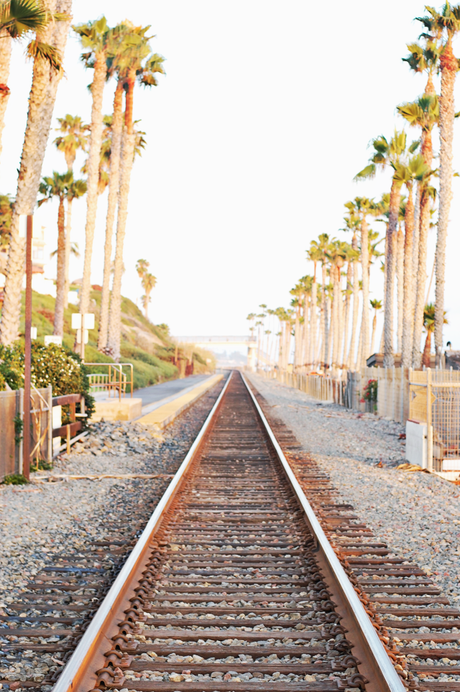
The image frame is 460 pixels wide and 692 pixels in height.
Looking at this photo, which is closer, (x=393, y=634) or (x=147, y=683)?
(x=147, y=683)

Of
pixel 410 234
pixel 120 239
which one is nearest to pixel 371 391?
pixel 410 234

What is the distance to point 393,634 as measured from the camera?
455cm

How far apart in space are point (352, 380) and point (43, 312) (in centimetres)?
2951

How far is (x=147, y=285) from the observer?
117 meters

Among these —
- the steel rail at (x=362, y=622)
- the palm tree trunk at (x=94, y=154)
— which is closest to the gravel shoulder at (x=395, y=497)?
the steel rail at (x=362, y=622)

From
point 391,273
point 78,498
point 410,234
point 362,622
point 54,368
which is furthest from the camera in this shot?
point 391,273

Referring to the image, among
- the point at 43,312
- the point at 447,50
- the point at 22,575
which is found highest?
the point at 447,50

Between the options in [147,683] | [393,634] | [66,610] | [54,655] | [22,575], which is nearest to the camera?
[147,683]

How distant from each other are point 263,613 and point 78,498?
511cm

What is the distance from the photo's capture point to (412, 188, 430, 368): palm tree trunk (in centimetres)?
3011

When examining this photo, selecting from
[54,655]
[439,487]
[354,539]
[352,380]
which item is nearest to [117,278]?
[352,380]

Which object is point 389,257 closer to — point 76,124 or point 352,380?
point 352,380

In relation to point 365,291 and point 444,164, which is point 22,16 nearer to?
point 444,164

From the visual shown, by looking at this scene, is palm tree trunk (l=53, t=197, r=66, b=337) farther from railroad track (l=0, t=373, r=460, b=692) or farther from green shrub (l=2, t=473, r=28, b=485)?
railroad track (l=0, t=373, r=460, b=692)
